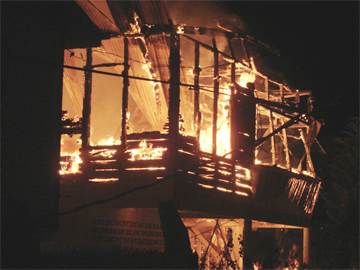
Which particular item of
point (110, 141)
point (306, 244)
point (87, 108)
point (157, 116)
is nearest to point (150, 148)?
point (157, 116)

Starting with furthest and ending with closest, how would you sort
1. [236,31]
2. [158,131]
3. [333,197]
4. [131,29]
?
1. [333,197]
2. [236,31]
3. [131,29]
4. [158,131]

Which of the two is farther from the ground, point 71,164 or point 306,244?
point 71,164

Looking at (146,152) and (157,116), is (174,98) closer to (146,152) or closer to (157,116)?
(157,116)

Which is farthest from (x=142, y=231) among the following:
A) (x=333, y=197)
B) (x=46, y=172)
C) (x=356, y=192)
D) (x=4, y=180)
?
(x=333, y=197)

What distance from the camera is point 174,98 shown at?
43.2ft

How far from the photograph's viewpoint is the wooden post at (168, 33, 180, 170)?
12805 mm

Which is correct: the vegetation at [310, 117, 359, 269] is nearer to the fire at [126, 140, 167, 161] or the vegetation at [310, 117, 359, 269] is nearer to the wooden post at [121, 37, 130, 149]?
the fire at [126, 140, 167, 161]

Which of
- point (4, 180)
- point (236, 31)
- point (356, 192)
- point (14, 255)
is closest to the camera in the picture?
point (14, 255)

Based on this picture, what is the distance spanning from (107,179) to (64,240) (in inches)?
97.8

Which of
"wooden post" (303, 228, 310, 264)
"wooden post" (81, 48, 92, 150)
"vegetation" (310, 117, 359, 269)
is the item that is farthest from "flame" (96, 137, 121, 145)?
"wooden post" (303, 228, 310, 264)

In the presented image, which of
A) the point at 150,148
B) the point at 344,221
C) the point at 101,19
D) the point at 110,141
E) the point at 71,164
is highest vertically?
the point at 101,19

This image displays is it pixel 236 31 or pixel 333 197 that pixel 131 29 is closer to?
pixel 236 31

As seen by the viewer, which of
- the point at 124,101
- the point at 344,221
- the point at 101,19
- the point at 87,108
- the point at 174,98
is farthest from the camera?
the point at 344,221

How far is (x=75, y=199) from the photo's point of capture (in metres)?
13.7
